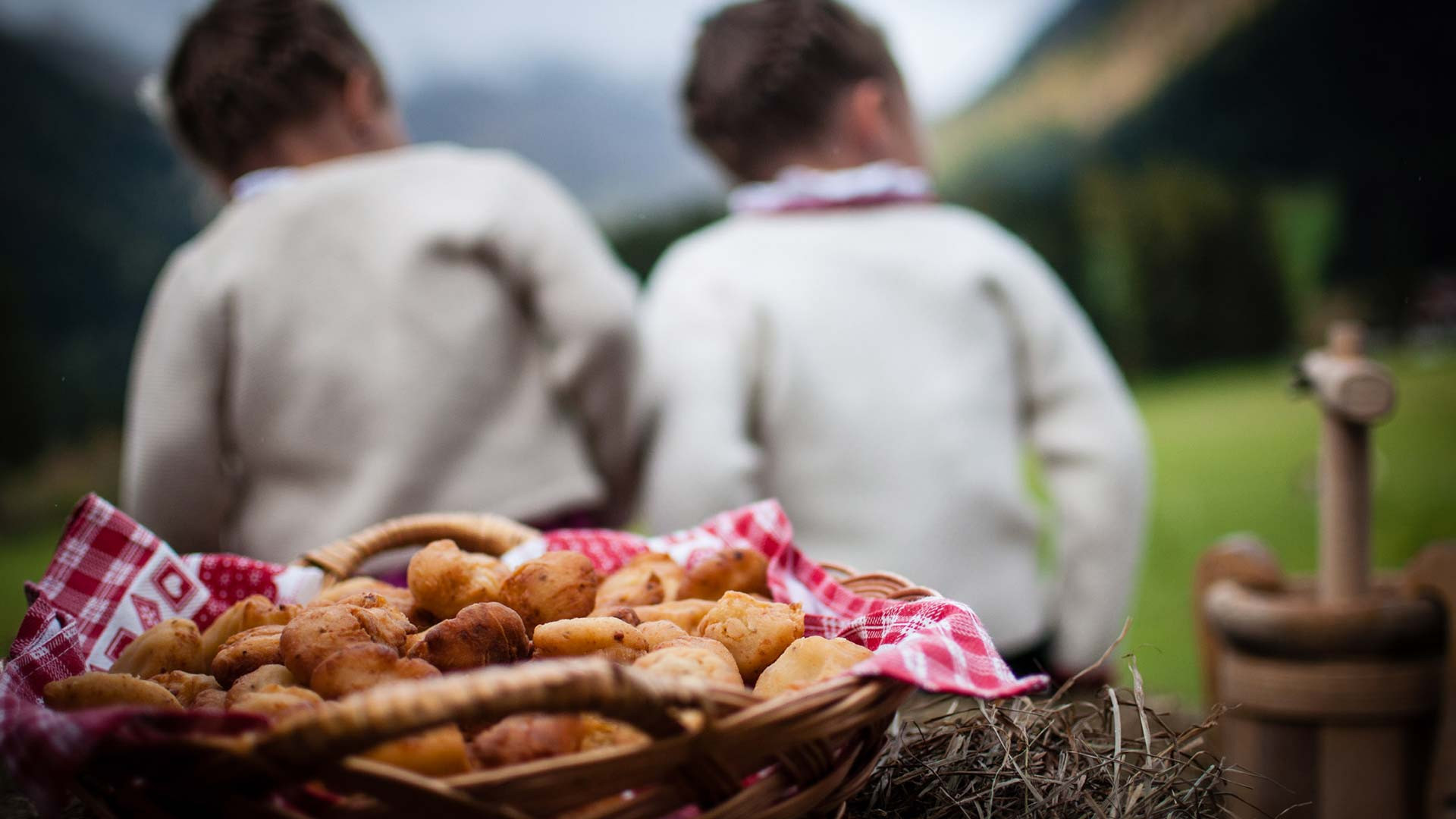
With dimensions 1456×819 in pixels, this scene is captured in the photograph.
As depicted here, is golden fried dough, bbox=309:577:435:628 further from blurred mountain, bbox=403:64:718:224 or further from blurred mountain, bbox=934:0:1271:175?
blurred mountain, bbox=934:0:1271:175

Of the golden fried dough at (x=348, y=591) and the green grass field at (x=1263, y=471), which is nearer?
the golden fried dough at (x=348, y=591)

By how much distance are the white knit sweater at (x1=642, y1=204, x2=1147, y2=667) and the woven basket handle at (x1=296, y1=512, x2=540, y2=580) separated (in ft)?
1.96

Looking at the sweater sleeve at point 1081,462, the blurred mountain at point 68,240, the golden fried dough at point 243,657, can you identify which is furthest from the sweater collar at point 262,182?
the blurred mountain at point 68,240

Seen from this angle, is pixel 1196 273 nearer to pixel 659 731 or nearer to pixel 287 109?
pixel 287 109

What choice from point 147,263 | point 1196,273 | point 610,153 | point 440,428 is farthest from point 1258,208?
point 147,263

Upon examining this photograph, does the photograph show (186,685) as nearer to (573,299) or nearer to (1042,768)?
(1042,768)

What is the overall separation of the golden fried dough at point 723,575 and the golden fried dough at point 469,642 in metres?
0.19

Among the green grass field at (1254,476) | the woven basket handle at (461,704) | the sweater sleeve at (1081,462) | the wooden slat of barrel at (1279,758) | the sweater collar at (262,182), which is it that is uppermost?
the sweater collar at (262,182)

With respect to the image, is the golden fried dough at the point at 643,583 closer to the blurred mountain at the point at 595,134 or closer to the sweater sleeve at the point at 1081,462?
the sweater sleeve at the point at 1081,462

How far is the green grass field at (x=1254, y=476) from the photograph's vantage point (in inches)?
114

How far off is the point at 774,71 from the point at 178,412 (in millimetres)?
1009

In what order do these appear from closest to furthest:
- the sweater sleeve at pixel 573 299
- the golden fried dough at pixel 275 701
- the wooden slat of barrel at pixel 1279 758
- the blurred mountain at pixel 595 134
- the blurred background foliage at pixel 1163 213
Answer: the golden fried dough at pixel 275 701
the wooden slat of barrel at pixel 1279 758
the sweater sleeve at pixel 573 299
the blurred background foliage at pixel 1163 213
the blurred mountain at pixel 595 134

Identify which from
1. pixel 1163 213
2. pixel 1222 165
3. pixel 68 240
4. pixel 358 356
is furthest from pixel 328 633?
pixel 1222 165

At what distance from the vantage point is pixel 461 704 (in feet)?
1.54
